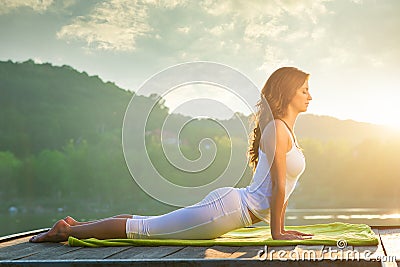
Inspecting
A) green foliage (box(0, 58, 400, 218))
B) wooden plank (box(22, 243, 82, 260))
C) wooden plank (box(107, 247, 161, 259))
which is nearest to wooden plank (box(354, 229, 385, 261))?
wooden plank (box(107, 247, 161, 259))

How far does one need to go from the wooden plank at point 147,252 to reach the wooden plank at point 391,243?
0.94 metres

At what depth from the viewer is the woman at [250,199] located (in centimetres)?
314

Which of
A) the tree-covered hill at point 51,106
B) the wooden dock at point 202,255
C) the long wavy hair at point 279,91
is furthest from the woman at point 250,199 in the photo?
the tree-covered hill at point 51,106

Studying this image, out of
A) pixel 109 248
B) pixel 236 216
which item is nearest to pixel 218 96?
pixel 236 216

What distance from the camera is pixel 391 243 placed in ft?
10.1

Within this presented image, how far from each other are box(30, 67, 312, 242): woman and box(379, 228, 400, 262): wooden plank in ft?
1.41

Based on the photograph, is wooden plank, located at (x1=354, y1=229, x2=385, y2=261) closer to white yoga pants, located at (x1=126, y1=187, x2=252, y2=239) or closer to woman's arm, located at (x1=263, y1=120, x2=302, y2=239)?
woman's arm, located at (x1=263, y1=120, x2=302, y2=239)

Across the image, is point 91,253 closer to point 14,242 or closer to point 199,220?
point 199,220

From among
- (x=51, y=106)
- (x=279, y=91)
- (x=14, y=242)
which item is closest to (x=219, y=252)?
(x=279, y=91)

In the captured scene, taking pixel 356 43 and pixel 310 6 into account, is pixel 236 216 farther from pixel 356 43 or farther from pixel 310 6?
pixel 356 43

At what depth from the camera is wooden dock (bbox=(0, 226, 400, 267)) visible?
2365 millimetres

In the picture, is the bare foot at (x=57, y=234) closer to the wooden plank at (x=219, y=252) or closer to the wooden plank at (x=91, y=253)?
the wooden plank at (x=91, y=253)

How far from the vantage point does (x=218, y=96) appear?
12.5ft

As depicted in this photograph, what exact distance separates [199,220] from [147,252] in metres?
0.46
